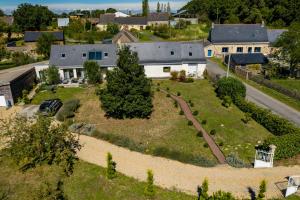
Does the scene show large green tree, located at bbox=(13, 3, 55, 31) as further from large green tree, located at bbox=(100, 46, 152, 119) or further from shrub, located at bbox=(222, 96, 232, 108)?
shrub, located at bbox=(222, 96, 232, 108)

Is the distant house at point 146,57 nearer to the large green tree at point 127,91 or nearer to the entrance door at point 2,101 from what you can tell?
the entrance door at point 2,101

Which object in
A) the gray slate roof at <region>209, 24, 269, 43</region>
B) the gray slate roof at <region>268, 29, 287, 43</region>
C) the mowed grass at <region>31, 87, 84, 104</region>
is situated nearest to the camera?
the mowed grass at <region>31, 87, 84, 104</region>

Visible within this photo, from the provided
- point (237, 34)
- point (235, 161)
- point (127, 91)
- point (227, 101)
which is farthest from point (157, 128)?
point (237, 34)

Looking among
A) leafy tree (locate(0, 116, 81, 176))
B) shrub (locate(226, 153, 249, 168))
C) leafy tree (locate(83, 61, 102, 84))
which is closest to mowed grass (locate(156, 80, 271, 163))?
shrub (locate(226, 153, 249, 168))

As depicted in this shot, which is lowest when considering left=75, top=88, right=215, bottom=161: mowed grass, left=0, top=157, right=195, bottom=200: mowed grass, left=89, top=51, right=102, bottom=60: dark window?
left=0, top=157, right=195, bottom=200: mowed grass

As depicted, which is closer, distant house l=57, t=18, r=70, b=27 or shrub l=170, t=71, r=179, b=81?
shrub l=170, t=71, r=179, b=81

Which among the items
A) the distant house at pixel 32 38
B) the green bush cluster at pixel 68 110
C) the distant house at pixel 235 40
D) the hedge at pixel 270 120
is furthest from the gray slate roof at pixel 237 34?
the green bush cluster at pixel 68 110
